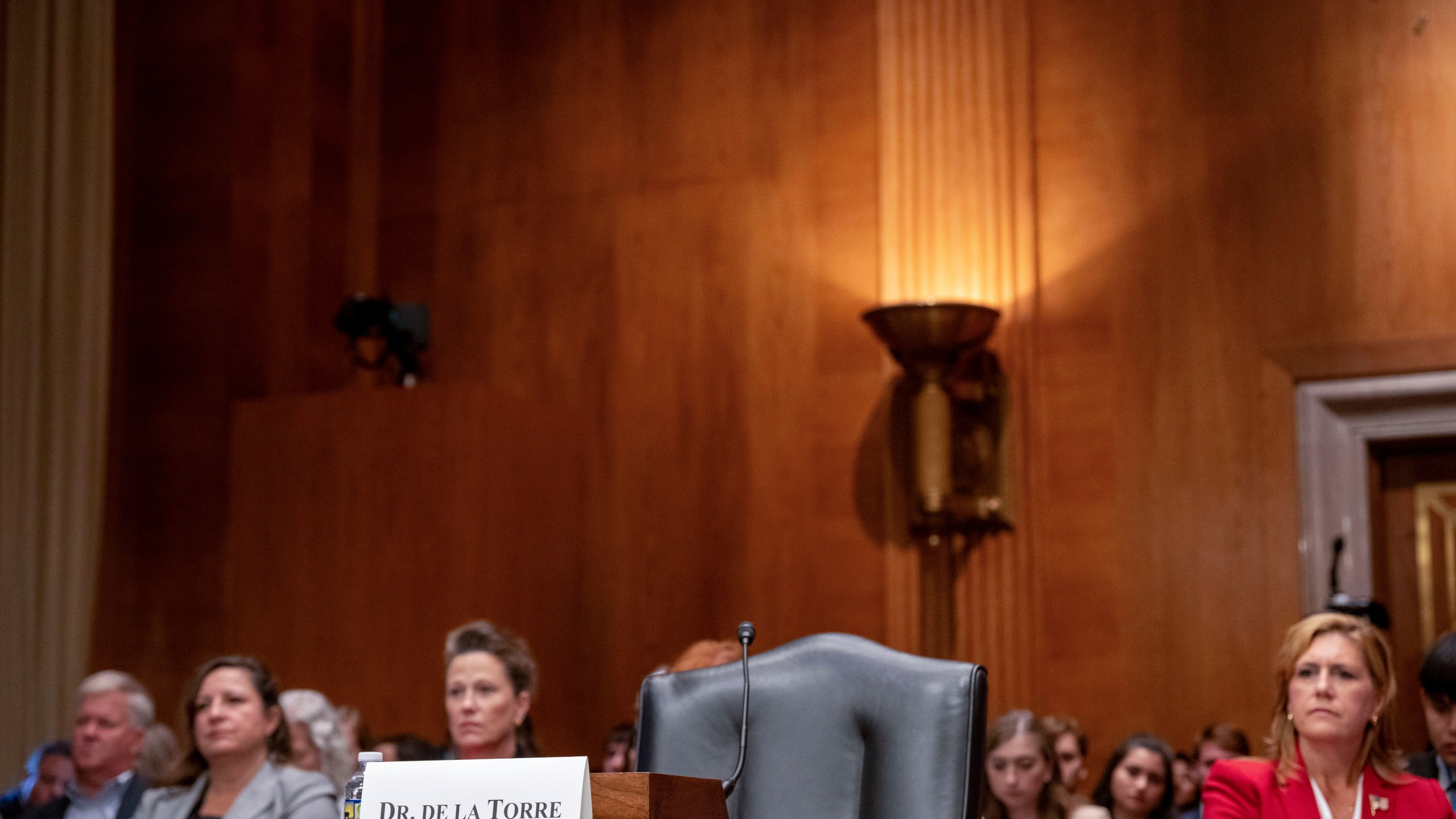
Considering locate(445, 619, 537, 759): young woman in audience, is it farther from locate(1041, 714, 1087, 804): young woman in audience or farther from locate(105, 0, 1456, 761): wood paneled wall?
locate(105, 0, 1456, 761): wood paneled wall

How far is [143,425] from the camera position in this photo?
733 cm

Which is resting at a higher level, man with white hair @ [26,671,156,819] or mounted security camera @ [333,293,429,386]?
mounted security camera @ [333,293,429,386]

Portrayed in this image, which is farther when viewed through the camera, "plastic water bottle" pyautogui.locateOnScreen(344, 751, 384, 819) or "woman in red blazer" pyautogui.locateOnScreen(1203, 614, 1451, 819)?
"woman in red blazer" pyautogui.locateOnScreen(1203, 614, 1451, 819)

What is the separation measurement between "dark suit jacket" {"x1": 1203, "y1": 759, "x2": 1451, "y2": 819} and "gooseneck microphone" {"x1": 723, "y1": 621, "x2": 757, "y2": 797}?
1047mm

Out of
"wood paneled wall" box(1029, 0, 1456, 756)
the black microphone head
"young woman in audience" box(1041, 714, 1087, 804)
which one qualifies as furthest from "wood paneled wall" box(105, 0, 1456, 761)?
the black microphone head

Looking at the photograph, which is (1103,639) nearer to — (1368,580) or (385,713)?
(1368,580)

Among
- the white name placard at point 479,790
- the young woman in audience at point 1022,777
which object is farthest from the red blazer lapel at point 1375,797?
the white name placard at point 479,790

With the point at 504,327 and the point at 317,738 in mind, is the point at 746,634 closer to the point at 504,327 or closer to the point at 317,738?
the point at 317,738

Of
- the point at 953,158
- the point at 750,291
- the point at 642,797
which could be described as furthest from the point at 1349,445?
the point at 642,797

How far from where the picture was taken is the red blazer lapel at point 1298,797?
3.17 metres

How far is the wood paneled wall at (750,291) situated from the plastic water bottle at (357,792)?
3.96m

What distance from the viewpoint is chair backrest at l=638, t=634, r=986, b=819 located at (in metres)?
2.57

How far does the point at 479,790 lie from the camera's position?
84.1 inches

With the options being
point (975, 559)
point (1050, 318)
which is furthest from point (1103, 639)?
point (1050, 318)
